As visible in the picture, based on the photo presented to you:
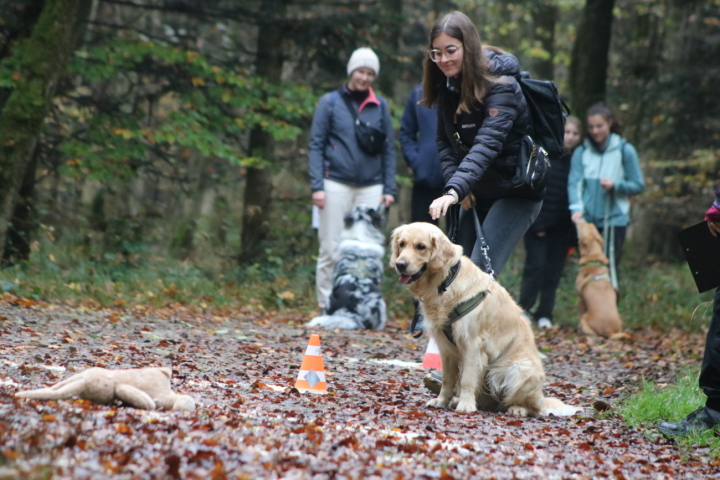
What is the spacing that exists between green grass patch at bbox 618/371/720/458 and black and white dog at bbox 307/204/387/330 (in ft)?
13.5

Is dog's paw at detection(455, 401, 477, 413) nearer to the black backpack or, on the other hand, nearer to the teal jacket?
the black backpack

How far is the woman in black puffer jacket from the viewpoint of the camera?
5.33 m

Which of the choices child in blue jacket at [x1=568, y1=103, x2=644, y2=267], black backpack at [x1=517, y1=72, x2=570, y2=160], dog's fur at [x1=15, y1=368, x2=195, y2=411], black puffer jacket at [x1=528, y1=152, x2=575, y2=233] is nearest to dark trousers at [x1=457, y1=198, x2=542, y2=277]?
black backpack at [x1=517, y1=72, x2=570, y2=160]

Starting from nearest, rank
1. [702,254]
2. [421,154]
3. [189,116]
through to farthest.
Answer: [702,254] < [421,154] < [189,116]

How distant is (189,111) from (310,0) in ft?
10.8

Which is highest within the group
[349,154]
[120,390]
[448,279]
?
[349,154]

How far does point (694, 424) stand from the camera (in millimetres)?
4730

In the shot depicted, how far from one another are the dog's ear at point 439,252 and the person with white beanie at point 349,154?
4604 mm

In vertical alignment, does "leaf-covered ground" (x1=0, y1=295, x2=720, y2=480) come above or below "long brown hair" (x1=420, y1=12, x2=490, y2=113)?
below

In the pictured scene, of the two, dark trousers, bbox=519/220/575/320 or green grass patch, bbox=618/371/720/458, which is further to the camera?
dark trousers, bbox=519/220/575/320

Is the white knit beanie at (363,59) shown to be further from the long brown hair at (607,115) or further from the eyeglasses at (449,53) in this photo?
the eyeglasses at (449,53)

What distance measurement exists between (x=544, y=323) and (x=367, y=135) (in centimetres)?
366

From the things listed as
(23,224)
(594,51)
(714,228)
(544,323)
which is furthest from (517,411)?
(594,51)

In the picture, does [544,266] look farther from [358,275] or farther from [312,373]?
[312,373]
